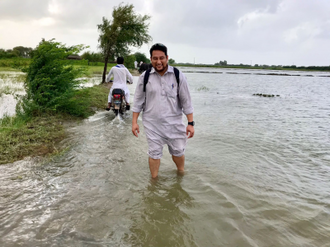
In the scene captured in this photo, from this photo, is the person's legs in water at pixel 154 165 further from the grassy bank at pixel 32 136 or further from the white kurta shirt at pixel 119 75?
the white kurta shirt at pixel 119 75

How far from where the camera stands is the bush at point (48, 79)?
7.25 meters

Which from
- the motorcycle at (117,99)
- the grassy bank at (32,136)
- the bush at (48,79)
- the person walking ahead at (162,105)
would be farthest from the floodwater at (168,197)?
the motorcycle at (117,99)

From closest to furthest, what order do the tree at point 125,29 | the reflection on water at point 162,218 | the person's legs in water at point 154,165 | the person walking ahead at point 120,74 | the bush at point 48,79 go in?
the reflection on water at point 162,218 < the person's legs in water at point 154,165 < the bush at point 48,79 < the person walking ahead at point 120,74 < the tree at point 125,29

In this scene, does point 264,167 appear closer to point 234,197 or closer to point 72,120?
point 234,197

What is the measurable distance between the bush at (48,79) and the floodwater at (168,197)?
1.85 m

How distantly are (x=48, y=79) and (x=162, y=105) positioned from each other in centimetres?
495

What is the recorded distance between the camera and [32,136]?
5562 mm

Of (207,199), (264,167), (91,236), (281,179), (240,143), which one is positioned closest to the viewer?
(91,236)

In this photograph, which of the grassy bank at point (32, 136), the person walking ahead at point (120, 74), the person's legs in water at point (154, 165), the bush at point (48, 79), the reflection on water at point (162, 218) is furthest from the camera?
the person walking ahead at point (120, 74)

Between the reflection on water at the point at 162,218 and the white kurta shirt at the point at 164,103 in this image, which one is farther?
the white kurta shirt at the point at 164,103

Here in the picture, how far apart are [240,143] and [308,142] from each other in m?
1.96

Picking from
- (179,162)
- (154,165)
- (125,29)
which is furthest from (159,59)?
(125,29)

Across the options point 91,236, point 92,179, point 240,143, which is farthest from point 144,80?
point 240,143

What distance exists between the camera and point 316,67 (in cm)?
13812
